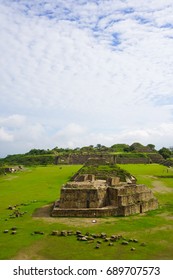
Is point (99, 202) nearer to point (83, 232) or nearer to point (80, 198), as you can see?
point (80, 198)

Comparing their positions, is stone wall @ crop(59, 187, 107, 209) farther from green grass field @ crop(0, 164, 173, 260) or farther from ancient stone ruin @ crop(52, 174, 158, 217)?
green grass field @ crop(0, 164, 173, 260)

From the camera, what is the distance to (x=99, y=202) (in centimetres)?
2645

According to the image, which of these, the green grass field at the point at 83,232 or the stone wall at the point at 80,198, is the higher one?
the stone wall at the point at 80,198

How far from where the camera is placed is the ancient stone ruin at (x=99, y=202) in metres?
24.7

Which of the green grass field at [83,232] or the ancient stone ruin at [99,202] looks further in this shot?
the ancient stone ruin at [99,202]

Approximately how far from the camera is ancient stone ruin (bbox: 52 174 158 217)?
2466 centimetres

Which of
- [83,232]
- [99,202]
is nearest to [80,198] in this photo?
[99,202]

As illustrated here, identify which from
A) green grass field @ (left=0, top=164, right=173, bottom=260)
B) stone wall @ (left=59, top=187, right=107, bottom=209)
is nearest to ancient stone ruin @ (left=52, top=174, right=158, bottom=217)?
stone wall @ (left=59, top=187, right=107, bottom=209)

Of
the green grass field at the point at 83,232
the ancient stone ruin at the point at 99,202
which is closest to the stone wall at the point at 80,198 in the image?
the ancient stone ruin at the point at 99,202

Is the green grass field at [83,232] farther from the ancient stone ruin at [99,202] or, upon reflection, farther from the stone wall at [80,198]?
the stone wall at [80,198]

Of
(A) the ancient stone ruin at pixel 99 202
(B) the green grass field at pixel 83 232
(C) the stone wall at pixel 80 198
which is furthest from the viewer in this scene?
(C) the stone wall at pixel 80 198

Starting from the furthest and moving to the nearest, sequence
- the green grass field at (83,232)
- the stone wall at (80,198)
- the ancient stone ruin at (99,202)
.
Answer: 1. the stone wall at (80,198)
2. the ancient stone ruin at (99,202)
3. the green grass field at (83,232)

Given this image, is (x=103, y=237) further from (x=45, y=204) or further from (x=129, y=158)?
(x=129, y=158)

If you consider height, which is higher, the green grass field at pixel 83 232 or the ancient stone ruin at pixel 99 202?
the ancient stone ruin at pixel 99 202
